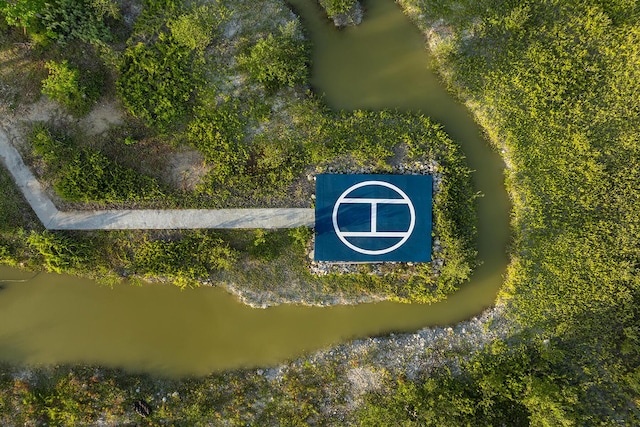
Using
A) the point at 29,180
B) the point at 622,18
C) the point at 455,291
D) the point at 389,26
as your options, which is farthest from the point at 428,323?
the point at 29,180

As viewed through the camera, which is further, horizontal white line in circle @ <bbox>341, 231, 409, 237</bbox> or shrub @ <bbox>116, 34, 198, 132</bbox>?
horizontal white line in circle @ <bbox>341, 231, 409, 237</bbox>

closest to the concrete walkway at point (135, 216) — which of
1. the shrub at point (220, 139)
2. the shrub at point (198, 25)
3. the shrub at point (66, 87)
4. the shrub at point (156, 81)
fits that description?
the shrub at point (220, 139)

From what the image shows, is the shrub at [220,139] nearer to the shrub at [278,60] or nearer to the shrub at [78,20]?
the shrub at [278,60]

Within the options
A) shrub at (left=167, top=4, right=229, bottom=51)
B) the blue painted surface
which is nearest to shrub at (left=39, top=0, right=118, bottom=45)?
shrub at (left=167, top=4, right=229, bottom=51)

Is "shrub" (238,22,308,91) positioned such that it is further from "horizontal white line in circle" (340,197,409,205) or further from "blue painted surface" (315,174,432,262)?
→ "horizontal white line in circle" (340,197,409,205)

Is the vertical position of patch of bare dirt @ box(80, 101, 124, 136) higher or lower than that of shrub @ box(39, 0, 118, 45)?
lower

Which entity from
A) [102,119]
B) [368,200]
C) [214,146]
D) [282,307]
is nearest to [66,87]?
[102,119]

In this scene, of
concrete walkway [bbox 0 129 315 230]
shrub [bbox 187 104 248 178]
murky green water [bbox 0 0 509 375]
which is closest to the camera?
concrete walkway [bbox 0 129 315 230]

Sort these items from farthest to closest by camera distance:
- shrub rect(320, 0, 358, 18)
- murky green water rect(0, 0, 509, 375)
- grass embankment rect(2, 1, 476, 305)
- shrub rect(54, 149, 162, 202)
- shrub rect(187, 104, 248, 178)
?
shrub rect(320, 0, 358, 18)
murky green water rect(0, 0, 509, 375)
shrub rect(187, 104, 248, 178)
grass embankment rect(2, 1, 476, 305)
shrub rect(54, 149, 162, 202)
